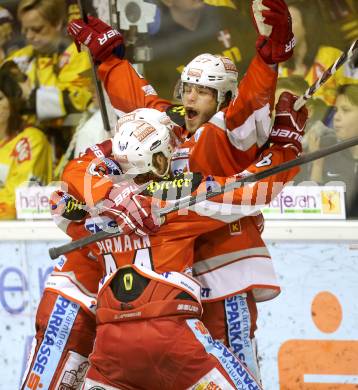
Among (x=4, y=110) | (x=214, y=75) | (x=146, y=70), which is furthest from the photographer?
(x=4, y=110)

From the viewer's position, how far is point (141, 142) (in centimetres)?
300

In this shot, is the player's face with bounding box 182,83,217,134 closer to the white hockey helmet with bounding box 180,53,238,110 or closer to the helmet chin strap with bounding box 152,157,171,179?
the white hockey helmet with bounding box 180,53,238,110

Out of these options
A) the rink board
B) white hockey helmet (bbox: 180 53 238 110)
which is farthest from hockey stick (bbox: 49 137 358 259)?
the rink board

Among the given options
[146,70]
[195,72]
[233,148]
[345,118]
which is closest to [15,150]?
[146,70]

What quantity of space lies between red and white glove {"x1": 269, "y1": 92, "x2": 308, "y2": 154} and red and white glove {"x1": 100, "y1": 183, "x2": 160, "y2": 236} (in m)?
0.43

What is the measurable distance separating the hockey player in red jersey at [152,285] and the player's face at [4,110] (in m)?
1.72

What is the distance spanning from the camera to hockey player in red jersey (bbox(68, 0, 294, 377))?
9.69 ft

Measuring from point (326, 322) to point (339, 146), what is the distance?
4.50ft

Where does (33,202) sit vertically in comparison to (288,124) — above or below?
below

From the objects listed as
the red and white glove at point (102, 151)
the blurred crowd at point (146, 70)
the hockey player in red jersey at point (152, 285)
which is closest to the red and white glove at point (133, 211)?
the hockey player in red jersey at point (152, 285)

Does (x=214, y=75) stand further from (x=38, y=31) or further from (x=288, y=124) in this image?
(x=38, y=31)

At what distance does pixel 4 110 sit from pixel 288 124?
2008mm

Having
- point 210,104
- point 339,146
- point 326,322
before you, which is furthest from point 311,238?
point 339,146

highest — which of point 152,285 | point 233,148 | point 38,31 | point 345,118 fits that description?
point 38,31
